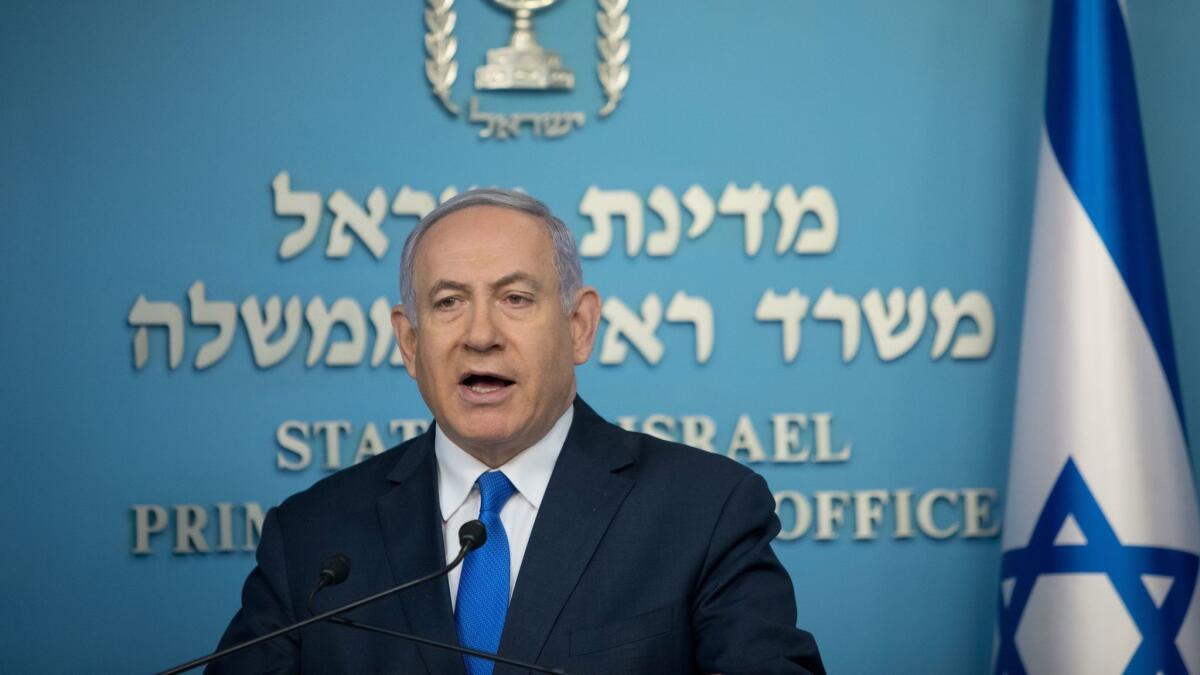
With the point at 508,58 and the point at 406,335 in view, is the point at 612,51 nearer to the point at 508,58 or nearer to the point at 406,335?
the point at 508,58

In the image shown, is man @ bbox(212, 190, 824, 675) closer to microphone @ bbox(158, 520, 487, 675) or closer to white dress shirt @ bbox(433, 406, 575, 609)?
white dress shirt @ bbox(433, 406, 575, 609)

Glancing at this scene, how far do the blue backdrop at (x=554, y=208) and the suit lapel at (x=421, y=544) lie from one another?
1.35m

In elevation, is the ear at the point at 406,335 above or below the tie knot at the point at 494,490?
above

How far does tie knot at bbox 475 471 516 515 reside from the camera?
2203 mm

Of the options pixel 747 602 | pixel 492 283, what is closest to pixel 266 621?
pixel 492 283

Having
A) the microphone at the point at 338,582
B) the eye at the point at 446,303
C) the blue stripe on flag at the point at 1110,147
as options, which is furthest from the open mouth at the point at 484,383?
the blue stripe on flag at the point at 1110,147

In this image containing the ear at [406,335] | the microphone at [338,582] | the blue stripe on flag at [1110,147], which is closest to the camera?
the microphone at [338,582]

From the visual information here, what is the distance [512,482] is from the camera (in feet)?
7.25

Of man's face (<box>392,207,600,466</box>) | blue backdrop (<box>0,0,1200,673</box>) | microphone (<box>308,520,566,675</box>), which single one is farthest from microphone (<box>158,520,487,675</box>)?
blue backdrop (<box>0,0,1200,673</box>)

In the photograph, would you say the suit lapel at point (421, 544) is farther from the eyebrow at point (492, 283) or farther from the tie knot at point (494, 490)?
the eyebrow at point (492, 283)

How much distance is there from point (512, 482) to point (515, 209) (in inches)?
16.7

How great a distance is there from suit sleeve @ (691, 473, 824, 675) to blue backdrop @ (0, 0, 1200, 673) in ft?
4.86

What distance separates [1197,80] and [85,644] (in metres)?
3.23

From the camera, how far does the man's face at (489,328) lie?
2.15 metres
